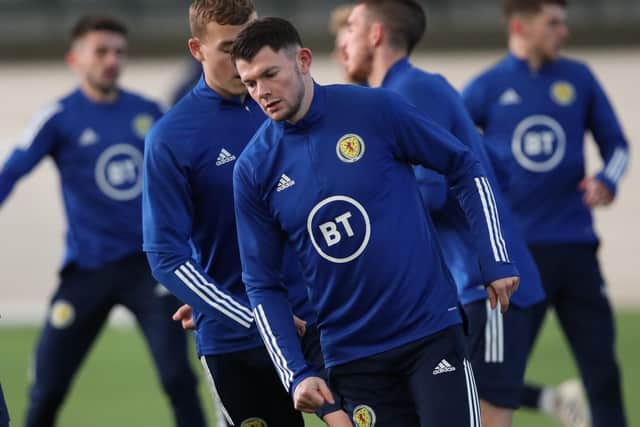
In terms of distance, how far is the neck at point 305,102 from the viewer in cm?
441

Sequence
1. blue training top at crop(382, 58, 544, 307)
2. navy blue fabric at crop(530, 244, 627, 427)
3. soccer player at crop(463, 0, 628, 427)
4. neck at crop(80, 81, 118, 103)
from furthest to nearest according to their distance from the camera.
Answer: neck at crop(80, 81, 118, 103) → soccer player at crop(463, 0, 628, 427) → navy blue fabric at crop(530, 244, 627, 427) → blue training top at crop(382, 58, 544, 307)

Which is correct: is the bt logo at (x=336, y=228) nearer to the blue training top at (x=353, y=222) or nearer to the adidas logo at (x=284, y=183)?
the blue training top at (x=353, y=222)

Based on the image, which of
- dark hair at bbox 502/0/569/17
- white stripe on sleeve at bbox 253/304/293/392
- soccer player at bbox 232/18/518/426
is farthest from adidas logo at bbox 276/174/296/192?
dark hair at bbox 502/0/569/17

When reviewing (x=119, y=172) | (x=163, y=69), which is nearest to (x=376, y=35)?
(x=119, y=172)

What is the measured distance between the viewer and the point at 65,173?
24.7 ft

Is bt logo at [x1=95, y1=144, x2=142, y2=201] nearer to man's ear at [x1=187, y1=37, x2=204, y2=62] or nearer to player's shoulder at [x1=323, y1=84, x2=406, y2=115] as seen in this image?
man's ear at [x1=187, y1=37, x2=204, y2=62]

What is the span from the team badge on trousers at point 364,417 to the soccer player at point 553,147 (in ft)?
8.70

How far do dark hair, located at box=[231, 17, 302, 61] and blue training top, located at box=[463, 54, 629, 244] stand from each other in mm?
2933

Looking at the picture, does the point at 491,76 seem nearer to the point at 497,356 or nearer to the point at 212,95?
the point at 497,356

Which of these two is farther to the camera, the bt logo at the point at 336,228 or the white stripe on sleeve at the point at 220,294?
the white stripe on sleeve at the point at 220,294

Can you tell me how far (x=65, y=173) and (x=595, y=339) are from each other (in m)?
2.99

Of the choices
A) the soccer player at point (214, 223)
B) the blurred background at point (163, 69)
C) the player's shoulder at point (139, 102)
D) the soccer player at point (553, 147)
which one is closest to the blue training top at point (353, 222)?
the soccer player at point (214, 223)

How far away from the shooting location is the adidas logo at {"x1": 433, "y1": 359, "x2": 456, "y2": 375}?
14.5 ft

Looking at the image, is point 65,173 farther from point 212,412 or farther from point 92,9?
point 92,9
